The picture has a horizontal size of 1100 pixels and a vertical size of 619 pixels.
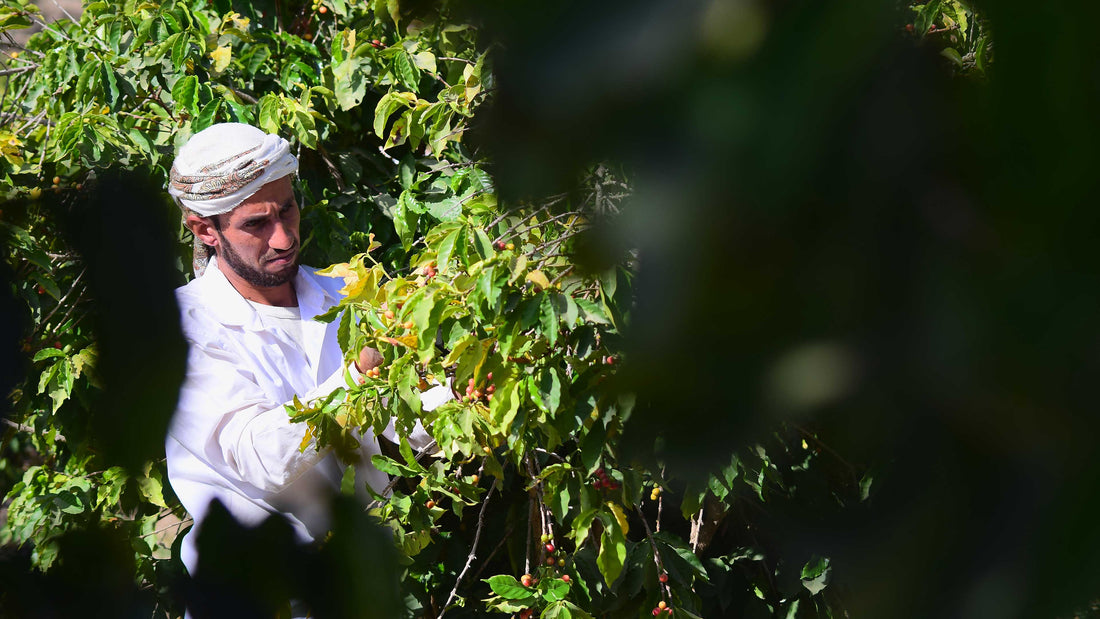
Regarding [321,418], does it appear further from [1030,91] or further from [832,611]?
[1030,91]

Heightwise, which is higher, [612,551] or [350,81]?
[350,81]

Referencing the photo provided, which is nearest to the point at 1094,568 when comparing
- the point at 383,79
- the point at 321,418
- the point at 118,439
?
the point at 118,439

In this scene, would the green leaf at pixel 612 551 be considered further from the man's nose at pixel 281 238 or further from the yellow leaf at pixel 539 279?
the man's nose at pixel 281 238

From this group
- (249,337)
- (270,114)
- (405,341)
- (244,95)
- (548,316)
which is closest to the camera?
(548,316)

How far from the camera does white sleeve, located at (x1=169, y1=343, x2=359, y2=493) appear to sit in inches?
91.0

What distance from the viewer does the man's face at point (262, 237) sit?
2.70 m

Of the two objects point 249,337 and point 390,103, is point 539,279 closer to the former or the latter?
point 390,103

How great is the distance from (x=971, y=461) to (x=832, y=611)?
2.43 metres

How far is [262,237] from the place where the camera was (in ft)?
8.93

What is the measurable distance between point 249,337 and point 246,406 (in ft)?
0.78

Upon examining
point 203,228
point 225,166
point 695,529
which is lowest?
point 695,529

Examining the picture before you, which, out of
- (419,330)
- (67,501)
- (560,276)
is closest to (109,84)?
(67,501)

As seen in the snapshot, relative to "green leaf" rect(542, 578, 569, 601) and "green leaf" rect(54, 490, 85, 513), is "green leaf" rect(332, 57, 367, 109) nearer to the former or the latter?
"green leaf" rect(54, 490, 85, 513)

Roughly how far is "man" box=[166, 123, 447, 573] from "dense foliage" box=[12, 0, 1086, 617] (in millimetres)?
132
